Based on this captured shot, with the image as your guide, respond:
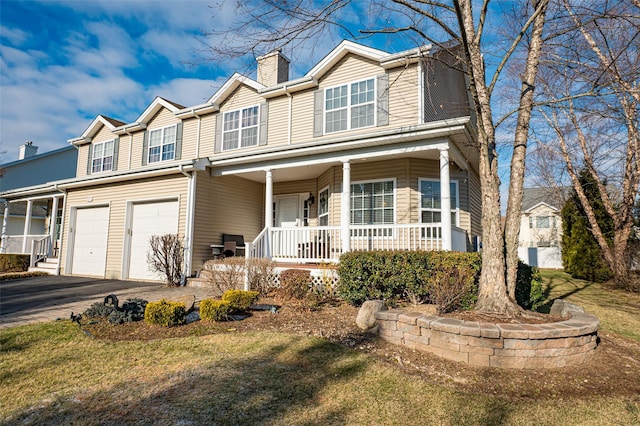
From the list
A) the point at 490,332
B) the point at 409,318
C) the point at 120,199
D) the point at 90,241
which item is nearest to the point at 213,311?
the point at 409,318

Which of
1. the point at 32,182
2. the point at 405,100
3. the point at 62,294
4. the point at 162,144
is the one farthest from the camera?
the point at 32,182

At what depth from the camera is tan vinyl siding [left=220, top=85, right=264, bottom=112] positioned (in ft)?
41.4

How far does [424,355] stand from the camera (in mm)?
4238

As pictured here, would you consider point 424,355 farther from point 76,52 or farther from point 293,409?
point 76,52

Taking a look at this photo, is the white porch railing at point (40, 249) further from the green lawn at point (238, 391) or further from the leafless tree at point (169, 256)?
the green lawn at point (238, 391)

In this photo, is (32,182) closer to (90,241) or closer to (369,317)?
(90,241)

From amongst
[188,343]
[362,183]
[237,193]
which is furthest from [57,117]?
[188,343]

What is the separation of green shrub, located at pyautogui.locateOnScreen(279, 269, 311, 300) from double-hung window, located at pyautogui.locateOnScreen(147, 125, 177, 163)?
9267 mm

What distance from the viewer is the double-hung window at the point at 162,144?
14.0 metres

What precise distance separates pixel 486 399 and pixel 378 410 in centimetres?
110

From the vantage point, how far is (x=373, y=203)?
10.0 metres

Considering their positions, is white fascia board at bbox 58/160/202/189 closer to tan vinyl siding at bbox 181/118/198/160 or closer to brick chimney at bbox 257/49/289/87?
tan vinyl siding at bbox 181/118/198/160

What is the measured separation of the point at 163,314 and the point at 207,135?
31.0ft

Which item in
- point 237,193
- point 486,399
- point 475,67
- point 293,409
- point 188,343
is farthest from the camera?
point 237,193
